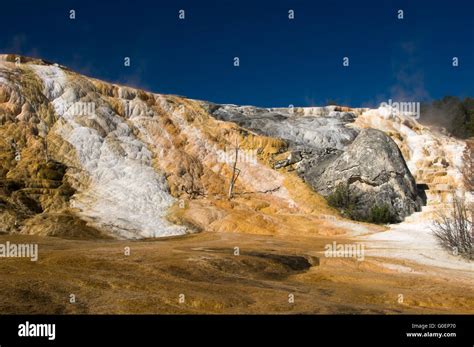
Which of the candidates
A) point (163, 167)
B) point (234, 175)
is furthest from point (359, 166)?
point (163, 167)

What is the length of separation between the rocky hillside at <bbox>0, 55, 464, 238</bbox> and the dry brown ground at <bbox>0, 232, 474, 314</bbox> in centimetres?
1564

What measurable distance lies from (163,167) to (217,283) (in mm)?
41244

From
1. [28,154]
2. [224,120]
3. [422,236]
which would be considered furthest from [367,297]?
[224,120]

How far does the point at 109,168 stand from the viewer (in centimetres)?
5819

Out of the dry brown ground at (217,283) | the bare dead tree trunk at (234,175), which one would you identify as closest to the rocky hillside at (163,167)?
the bare dead tree trunk at (234,175)

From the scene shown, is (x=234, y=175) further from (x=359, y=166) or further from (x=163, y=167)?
(x=359, y=166)

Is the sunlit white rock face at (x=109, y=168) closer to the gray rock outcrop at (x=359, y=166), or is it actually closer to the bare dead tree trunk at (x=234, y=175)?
the bare dead tree trunk at (x=234, y=175)

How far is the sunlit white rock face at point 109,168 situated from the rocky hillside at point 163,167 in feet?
0.44

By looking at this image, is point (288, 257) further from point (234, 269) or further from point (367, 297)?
point (367, 297)

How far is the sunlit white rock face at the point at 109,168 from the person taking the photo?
160ft

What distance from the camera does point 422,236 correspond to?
49.2 meters

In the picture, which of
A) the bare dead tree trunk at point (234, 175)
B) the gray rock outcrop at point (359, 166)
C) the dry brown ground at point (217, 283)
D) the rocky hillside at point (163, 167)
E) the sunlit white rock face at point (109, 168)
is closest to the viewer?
the dry brown ground at point (217, 283)

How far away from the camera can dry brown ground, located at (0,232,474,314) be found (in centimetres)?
1652

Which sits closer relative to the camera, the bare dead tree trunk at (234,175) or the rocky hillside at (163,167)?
the rocky hillside at (163,167)
